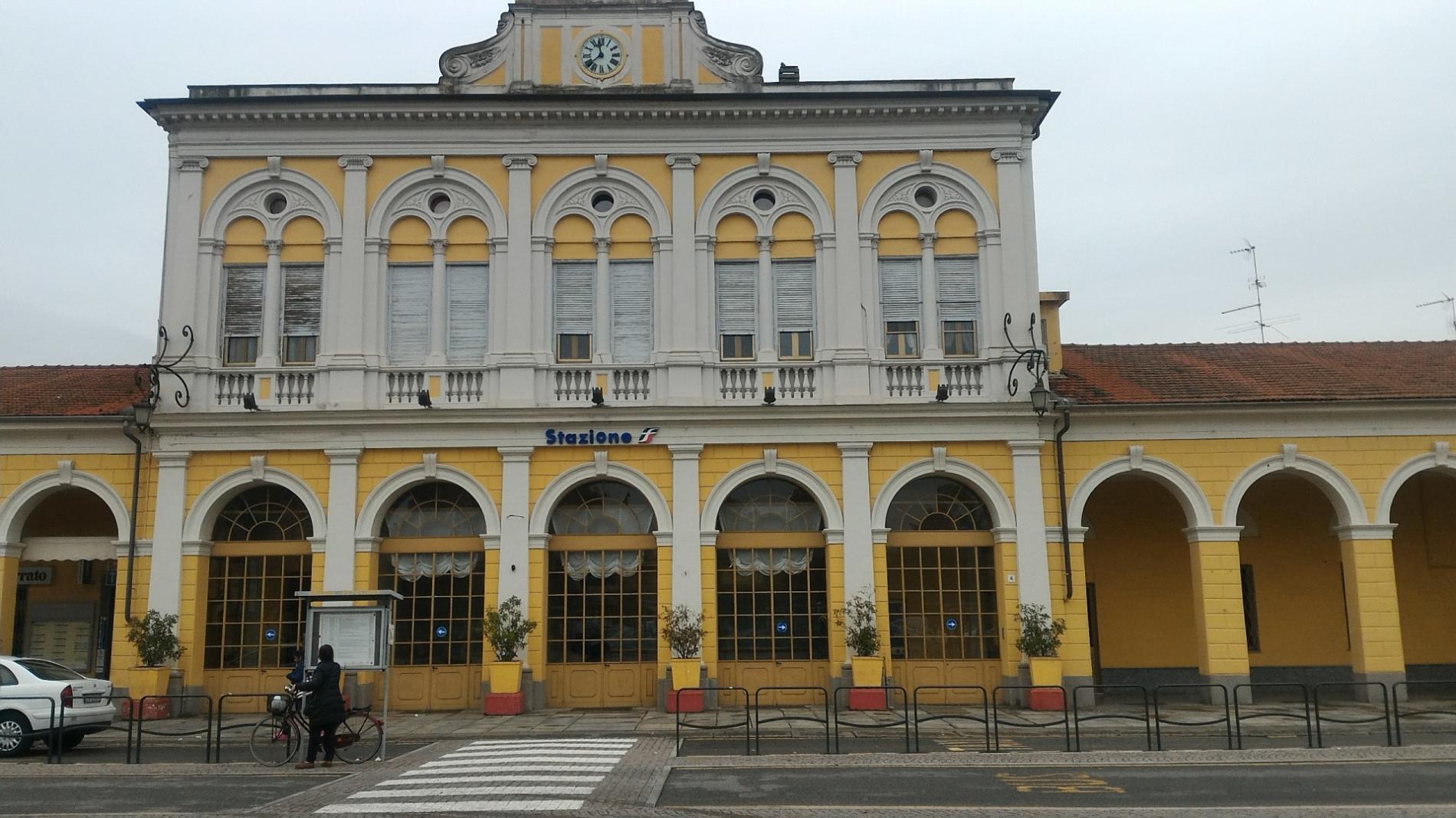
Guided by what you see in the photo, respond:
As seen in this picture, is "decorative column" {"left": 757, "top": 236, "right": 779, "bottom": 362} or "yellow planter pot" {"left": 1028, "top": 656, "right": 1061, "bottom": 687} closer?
"yellow planter pot" {"left": 1028, "top": 656, "right": 1061, "bottom": 687}

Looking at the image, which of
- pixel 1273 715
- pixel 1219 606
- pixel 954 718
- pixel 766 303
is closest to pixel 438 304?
pixel 766 303

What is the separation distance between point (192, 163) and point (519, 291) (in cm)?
691

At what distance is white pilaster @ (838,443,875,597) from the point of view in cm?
2214

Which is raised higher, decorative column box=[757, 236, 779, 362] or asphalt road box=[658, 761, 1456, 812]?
decorative column box=[757, 236, 779, 362]

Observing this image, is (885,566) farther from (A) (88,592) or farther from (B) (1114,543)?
(A) (88,592)

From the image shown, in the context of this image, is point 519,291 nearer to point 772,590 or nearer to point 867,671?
point 772,590

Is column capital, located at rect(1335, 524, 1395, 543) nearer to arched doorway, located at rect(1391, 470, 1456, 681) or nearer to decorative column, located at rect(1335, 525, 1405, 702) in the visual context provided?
decorative column, located at rect(1335, 525, 1405, 702)

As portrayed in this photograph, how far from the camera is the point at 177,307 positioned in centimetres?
2289

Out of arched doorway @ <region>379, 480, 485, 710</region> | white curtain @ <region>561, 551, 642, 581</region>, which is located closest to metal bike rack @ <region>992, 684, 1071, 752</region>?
white curtain @ <region>561, 551, 642, 581</region>

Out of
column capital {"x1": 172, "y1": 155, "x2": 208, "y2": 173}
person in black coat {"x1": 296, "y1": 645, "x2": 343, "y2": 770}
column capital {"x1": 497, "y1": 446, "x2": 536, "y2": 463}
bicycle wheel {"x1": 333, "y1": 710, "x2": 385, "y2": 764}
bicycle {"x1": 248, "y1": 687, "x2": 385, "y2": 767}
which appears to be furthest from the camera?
column capital {"x1": 172, "y1": 155, "x2": 208, "y2": 173}

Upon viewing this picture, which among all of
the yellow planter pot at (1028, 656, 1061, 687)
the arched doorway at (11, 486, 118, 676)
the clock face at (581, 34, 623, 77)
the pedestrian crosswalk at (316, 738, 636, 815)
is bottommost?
the pedestrian crosswalk at (316, 738, 636, 815)

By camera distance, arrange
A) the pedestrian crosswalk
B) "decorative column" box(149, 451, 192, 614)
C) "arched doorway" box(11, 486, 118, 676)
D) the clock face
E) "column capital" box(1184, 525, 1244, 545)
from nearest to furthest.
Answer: the pedestrian crosswalk
"decorative column" box(149, 451, 192, 614)
"column capital" box(1184, 525, 1244, 545)
the clock face
"arched doorway" box(11, 486, 118, 676)

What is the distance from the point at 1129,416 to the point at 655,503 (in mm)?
9094

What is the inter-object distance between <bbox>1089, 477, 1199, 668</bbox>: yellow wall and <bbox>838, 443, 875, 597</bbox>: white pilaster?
5535 millimetres
